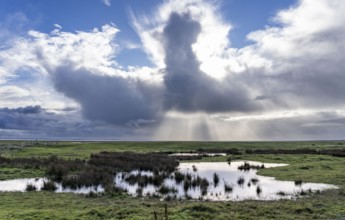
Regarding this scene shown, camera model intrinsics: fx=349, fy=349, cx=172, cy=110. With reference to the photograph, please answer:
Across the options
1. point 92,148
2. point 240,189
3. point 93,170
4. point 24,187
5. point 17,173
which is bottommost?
point 240,189

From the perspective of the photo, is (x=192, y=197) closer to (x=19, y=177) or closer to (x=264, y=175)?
(x=264, y=175)

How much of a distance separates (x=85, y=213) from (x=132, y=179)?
66.1 ft

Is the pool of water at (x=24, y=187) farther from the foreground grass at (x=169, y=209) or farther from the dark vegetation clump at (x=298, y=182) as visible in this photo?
the dark vegetation clump at (x=298, y=182)

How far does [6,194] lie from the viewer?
2886 centimetres

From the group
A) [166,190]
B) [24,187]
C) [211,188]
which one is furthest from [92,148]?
[166,190]

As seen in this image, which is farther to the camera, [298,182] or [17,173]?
[17,173]

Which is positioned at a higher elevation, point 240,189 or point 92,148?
point 92,148

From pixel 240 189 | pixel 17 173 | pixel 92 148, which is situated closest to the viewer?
pixel 240 189

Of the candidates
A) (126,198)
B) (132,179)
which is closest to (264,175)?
(132,179)

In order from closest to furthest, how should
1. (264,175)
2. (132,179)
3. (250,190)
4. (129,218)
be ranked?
(129,218) < (250,190) < (132,179) < (264,175)

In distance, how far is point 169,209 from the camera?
865 inches

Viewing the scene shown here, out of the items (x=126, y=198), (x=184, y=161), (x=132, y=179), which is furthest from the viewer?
(x=184, y=161)

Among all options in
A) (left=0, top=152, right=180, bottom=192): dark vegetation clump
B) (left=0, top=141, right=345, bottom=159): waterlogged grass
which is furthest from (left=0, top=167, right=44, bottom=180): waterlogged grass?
(left=0, top=141, right=345, bottom=159): waterlogged grass

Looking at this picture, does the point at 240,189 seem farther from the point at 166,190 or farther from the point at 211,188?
the point at 166,190
